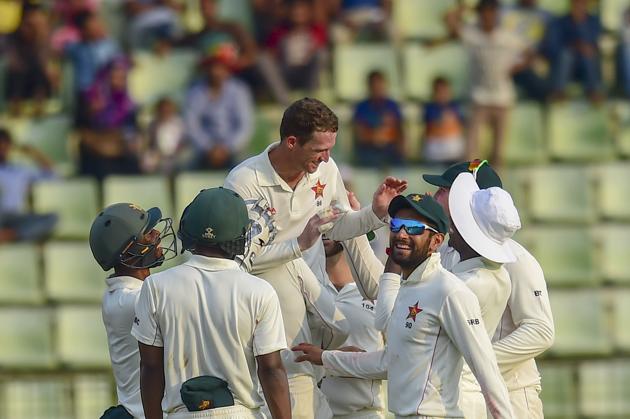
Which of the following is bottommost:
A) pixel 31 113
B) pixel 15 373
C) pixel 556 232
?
pixel 15 373

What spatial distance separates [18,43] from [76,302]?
2.67 metres

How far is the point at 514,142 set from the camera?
46.7 feet

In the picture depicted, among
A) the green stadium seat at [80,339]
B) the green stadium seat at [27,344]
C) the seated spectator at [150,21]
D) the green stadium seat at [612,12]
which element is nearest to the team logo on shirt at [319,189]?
the green stadium seat at [80,339]

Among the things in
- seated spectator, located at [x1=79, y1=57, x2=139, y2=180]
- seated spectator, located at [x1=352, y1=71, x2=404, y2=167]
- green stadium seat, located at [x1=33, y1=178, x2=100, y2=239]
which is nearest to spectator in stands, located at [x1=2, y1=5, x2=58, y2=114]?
seated spectator, located at [x1=79, y1=57, x2=139, y2=180]

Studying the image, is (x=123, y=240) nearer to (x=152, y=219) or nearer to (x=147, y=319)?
(x=152, y=219)

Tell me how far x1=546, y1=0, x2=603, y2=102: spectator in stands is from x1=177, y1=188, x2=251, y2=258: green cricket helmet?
28.3ft

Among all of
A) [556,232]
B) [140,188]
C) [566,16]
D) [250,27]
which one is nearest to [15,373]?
[140,188]

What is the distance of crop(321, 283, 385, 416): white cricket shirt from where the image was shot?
744cm

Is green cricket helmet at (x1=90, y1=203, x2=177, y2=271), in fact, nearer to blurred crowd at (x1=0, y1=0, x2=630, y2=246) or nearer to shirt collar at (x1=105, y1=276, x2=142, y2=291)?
shirt collar at (x1=105, y1=276, x2=142, y2=291)

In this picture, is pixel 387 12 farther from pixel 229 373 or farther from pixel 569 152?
pixel 229 373

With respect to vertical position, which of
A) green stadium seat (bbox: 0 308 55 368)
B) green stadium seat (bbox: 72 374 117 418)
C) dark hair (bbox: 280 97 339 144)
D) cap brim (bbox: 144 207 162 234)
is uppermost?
dark hair (bbox: 280 97 339 144)

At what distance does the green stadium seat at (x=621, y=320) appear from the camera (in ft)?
42.3

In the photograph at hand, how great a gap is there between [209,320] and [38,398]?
650cm

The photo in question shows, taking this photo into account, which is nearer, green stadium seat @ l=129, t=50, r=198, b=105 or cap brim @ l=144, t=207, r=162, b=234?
cap brim @ l=144, t=207, r=162, b=234
